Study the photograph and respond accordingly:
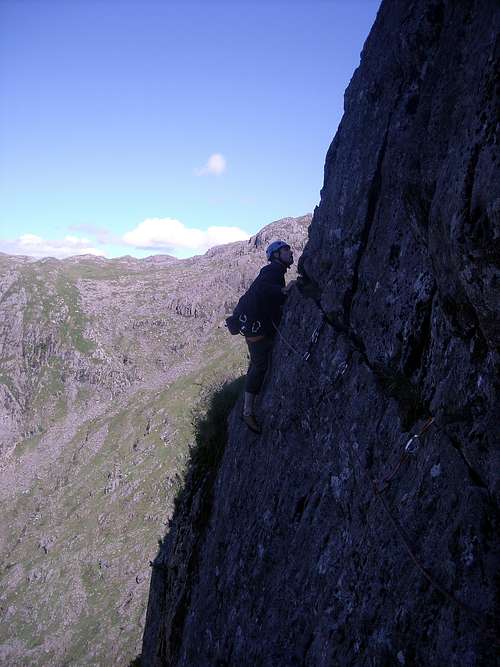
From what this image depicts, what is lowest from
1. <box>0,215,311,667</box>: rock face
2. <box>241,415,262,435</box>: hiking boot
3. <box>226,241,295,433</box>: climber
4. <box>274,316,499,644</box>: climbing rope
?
<box>0,215,311,667</box>: rock face

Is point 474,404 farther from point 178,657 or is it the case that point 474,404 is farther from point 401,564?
point 178,657

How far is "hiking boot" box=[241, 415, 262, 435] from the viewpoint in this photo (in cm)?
1098

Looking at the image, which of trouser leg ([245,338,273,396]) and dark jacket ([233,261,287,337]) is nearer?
dark jacket ([233,261,287,337])

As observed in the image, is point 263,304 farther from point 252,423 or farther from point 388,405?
point 388,405

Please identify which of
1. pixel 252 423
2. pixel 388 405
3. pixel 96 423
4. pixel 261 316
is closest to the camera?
pixel 388 405

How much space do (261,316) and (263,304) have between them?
278mm

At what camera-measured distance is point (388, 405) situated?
6.33 m

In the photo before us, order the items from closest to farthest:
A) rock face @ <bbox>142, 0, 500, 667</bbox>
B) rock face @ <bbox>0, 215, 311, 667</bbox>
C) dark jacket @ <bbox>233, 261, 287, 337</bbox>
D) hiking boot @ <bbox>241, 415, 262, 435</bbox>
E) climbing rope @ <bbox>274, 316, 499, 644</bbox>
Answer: climbing rope @ <bbox>274, 316, 499, 644</bbox>
rock face @ <bbox>142, 0, 500, 667</bbox>
hiking boot @ <bbox>241, 415, 262, 435</bbox>
dark jacket @ <bbox>233, 261, 287, 337</bbox>
rock face @ <bbox>0, 215, 311, 667</bbox>

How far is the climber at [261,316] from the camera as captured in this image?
1112 centimetres

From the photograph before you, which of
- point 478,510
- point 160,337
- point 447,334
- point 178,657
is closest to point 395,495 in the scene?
point 478,510

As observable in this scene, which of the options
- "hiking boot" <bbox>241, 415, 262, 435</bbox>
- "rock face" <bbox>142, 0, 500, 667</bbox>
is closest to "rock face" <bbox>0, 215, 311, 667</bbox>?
"hiking boot" <bbox>241, 415, 262, 435</bbox>

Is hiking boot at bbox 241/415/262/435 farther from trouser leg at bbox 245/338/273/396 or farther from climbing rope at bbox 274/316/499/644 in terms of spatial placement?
climbing rope at bbox 274/316/499/644

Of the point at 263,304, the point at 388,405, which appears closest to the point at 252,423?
the point at 263,304

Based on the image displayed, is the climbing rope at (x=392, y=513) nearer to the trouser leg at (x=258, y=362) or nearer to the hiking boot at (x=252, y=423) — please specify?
the hiking boot at (x=252, y=423)
